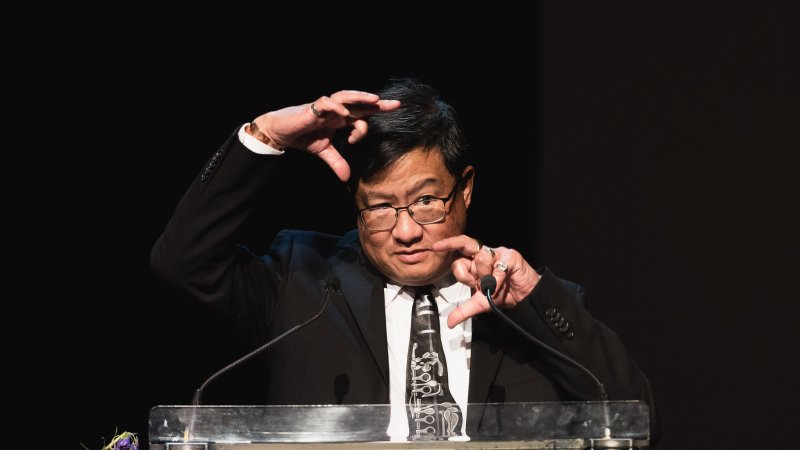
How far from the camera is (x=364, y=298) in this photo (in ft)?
7.08

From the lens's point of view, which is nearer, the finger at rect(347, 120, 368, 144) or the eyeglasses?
the finger at rect(347, 120, 368, 144)

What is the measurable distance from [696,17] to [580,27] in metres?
0.34

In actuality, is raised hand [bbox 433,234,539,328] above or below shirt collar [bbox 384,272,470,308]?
above

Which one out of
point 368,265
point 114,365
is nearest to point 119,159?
point 114,365

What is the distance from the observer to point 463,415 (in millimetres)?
1478

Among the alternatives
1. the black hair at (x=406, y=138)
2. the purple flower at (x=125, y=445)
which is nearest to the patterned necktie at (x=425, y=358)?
the black hair at (x=406, y=138)

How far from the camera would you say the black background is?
267 centimetres

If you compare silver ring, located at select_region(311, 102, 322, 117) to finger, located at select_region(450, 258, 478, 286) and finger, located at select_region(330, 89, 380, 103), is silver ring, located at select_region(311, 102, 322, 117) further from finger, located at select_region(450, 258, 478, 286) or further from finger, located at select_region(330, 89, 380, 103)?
finger, located at select_region(450, 258, 478, 286)

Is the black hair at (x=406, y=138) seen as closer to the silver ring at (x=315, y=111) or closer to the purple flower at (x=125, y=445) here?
the silver ring at (x=315, y=111)

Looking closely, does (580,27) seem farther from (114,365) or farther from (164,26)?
(114,365)

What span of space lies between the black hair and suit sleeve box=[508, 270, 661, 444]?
39 centimetres

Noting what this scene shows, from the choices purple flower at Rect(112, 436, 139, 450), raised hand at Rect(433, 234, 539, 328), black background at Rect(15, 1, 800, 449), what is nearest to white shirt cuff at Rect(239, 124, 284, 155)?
raised hand at Rect(433, 234, 539, 328)

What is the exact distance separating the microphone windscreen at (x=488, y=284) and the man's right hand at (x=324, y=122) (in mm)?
357

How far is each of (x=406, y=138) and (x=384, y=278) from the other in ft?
1.04
